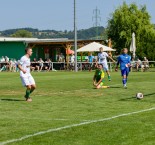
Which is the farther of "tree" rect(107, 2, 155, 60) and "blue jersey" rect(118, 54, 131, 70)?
"tree" rect(107, 2, 155, 60)

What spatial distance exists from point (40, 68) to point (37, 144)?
4299 cm

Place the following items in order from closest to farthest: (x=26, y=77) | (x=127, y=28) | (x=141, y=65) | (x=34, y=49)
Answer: (x=26, y=77)
(x=141, y=65)
(x=34, y=49)
(x=127, y=28)

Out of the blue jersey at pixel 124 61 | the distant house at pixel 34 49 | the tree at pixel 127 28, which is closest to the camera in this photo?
the blue jersey at pixel 124 61

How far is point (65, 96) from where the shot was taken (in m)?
18.4

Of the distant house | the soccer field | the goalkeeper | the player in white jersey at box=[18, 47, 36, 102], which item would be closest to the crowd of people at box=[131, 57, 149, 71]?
the distant house

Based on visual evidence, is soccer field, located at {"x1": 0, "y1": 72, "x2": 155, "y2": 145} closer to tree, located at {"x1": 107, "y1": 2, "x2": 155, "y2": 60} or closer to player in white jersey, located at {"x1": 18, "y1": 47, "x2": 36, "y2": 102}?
player in white jersey, located at {"x1": 18, "y1": 47, "x2": 36, "y2": 102}

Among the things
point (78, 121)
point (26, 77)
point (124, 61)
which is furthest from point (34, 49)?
point (78, 121)

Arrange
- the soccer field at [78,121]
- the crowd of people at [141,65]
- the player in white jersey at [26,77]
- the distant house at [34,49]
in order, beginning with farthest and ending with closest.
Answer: the distant house at [34,49]
the crowd of people at [141,65]
the player in white jersey at [26,77]
the soccer field at [78,121]

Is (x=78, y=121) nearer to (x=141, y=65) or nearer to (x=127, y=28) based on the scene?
(x=141, y=65)

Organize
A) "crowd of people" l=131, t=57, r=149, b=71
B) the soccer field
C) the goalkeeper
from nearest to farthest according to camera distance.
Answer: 1. the soccer field
2. the goalkeeper
3. "crowd of people" l=131, t=57, r=149, b=71

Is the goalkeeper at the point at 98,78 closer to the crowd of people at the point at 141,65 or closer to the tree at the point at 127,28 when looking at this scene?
the crowd of people at the point at 141,65

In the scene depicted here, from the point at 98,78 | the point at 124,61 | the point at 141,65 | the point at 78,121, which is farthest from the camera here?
the point at 141,65

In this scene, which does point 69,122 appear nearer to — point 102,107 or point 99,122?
point 99,122

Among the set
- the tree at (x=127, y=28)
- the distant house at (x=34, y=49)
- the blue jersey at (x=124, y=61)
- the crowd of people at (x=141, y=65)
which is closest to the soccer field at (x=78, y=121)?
the blue jersey at (x=124, y=61)
